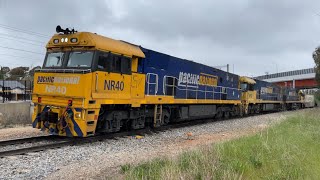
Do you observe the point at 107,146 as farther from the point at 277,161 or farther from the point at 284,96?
the point at 284,96

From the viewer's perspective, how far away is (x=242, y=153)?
25.8 ft

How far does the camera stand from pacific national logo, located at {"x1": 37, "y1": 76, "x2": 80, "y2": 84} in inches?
427

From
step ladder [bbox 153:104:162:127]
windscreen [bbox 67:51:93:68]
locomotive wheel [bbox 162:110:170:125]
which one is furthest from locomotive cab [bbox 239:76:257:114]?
windscreen [bbox 67:51:93:68]

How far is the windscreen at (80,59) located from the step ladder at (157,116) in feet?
14.5

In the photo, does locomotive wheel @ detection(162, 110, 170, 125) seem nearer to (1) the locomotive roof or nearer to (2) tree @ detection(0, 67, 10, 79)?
(1) the locomotive roof

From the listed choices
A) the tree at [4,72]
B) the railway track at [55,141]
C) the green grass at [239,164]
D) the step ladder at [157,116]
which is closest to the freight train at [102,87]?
the step ladder at [157,116]

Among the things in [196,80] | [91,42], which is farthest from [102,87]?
[196,80]

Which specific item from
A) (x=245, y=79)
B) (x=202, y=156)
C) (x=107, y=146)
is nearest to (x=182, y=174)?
(x=202, y=156)

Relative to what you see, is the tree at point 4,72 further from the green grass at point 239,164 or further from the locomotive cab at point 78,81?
the green grass at point 239,164

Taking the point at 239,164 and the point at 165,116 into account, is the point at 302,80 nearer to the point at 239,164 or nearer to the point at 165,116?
the point at 165,116

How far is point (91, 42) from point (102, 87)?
1.50 m

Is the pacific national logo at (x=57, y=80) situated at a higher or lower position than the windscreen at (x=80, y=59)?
lower

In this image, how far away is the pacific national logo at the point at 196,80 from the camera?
1736cm

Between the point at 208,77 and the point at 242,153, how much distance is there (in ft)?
41.9
